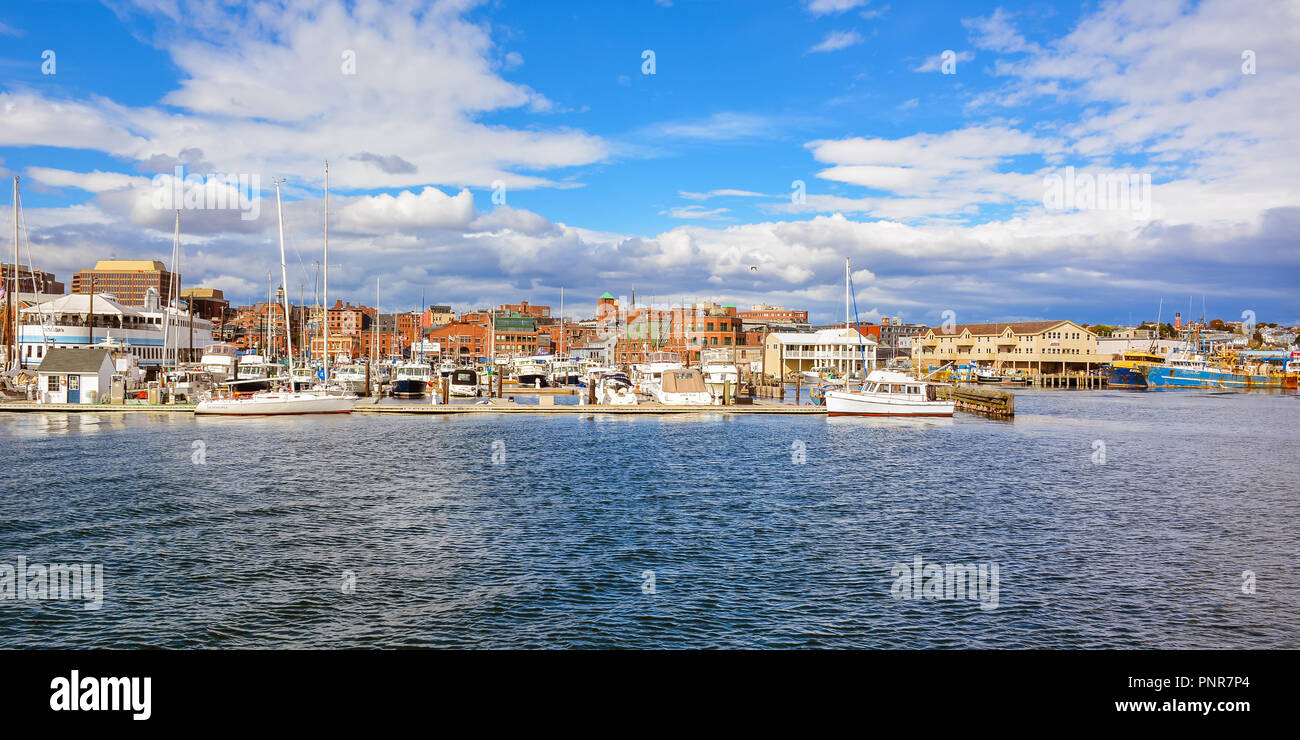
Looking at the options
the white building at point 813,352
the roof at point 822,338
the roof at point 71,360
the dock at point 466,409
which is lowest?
the dock at point 466,409

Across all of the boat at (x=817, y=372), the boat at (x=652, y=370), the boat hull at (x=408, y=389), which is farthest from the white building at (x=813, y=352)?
the boat hull at (x=408, y=389)

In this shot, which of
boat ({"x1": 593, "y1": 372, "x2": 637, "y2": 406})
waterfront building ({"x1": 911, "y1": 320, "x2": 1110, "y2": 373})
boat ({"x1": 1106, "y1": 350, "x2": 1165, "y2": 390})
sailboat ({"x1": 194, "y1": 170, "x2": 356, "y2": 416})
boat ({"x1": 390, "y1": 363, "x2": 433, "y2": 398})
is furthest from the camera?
waterfront building ({"x1": 911, "y1": 320, "x2": 1110, "y2": 373})

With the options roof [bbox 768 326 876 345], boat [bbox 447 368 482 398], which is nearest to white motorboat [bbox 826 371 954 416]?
boat [bbox 447 368 482 398]

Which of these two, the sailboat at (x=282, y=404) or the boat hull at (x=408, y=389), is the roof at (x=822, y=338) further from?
the sailboat at (x=282, y=404)

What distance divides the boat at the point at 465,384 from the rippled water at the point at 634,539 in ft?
117

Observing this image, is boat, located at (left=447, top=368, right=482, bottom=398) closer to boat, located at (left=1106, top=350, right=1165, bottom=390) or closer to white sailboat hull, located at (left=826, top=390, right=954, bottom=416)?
white sailboat hull, located at (left=826, top=390, right=954, bottom=416)

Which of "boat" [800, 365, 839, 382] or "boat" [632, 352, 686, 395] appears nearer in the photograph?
"boat" [632, 352, 686, 395]

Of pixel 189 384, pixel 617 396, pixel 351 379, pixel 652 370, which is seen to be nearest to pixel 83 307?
pixel 189 384

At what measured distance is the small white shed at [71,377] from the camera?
209ft

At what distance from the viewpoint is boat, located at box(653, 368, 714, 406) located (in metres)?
70.2

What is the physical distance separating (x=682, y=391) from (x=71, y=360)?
52.2m
